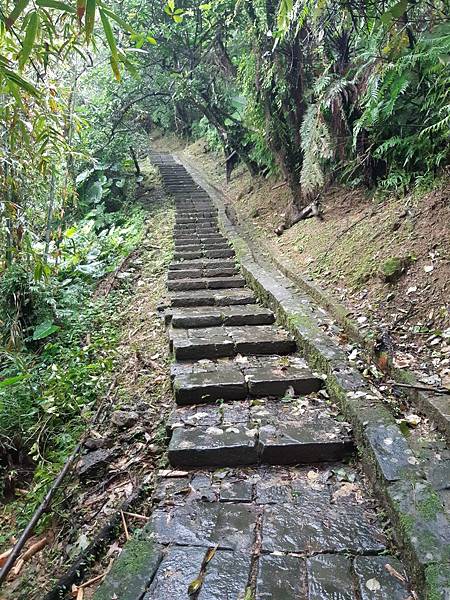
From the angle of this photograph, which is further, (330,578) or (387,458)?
(387,458)

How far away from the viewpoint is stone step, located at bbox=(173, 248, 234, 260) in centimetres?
742

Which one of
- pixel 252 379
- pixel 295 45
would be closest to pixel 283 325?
pixel 252 379

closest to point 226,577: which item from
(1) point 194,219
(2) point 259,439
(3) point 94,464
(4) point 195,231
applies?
(2) point 259,439

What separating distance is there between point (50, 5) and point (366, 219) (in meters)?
4.40

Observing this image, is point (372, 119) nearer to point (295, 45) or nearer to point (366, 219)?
point (366, 219)

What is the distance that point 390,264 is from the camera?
4082mm

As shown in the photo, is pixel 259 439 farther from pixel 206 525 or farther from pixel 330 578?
pixel 330 578

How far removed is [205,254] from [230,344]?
370 cm

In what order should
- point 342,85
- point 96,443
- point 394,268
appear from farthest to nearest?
point 342,85 < point 394,268 < point 96,443

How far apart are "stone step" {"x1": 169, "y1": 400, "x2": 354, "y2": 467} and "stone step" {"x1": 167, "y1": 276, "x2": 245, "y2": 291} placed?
3176 millimetres

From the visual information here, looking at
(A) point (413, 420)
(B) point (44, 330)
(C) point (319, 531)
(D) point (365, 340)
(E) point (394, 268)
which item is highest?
(E) point (394, 268)

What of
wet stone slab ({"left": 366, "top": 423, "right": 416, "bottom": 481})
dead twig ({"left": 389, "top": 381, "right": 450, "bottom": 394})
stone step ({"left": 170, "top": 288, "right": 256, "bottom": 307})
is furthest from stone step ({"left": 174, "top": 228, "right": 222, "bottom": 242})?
wet stone slab ({"left": 366, "top": 423, "right": 416, "bottom": 481})

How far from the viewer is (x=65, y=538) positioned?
2.55 m

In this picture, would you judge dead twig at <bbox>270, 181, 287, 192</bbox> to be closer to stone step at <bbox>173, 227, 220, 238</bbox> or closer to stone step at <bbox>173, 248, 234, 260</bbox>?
stone step at <bbox>173, 227, 220, 238</bbox>
